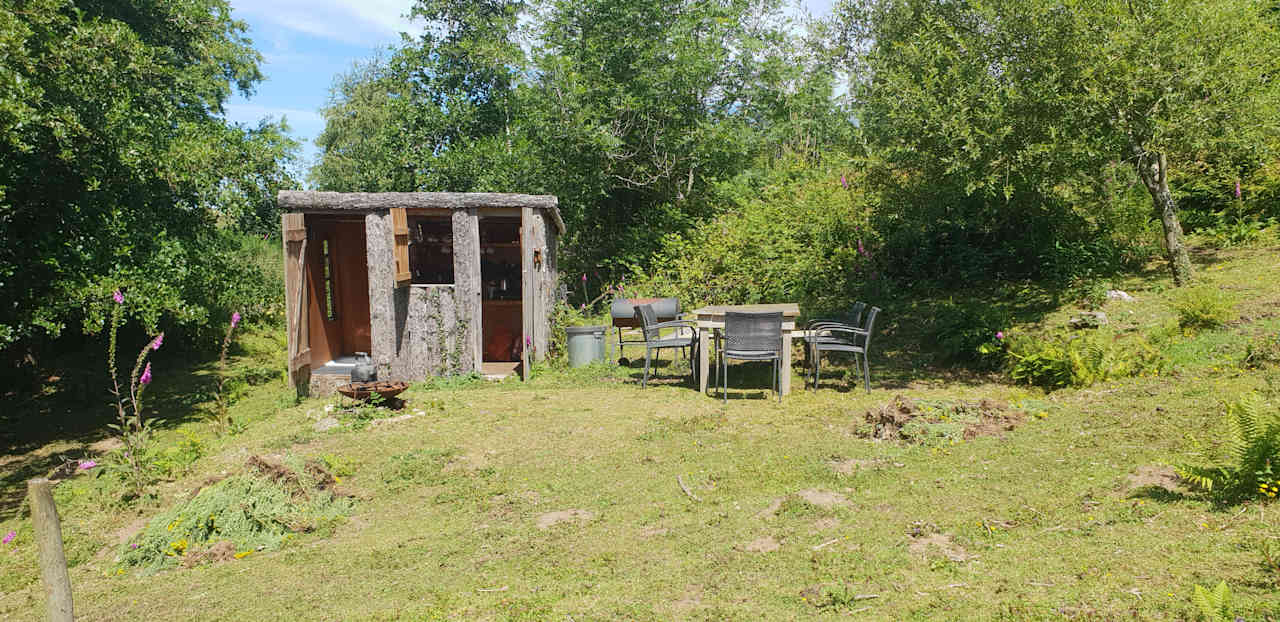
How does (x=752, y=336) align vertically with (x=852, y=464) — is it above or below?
above

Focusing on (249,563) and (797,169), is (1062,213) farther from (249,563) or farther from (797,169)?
(249,563)

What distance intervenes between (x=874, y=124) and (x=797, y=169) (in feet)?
25.7

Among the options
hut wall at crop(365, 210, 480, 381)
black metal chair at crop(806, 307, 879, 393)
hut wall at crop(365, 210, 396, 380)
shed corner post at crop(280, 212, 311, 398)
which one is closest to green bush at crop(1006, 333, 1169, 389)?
black metal chair at crop(806, 307, 879, 393)

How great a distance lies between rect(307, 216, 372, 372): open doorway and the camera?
1031 centimetres

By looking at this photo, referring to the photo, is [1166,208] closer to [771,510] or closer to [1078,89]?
[1078,89]

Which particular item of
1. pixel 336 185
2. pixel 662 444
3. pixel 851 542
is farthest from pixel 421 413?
pixel 336 185

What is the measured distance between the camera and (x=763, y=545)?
402 centimetres

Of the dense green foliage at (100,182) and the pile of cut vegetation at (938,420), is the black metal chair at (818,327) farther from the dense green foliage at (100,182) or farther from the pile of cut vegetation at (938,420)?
the dense green foliage at (100,182)

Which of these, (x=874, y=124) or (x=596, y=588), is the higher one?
(x=874, y=124)

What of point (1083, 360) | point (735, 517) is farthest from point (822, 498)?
point (1083, 360)

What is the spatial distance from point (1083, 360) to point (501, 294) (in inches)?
326

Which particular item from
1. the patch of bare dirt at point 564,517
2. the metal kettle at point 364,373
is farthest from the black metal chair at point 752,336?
the metal kettle at point 364,373

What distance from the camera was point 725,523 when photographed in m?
4.40

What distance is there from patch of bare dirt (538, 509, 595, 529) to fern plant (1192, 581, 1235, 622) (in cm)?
A: 316
